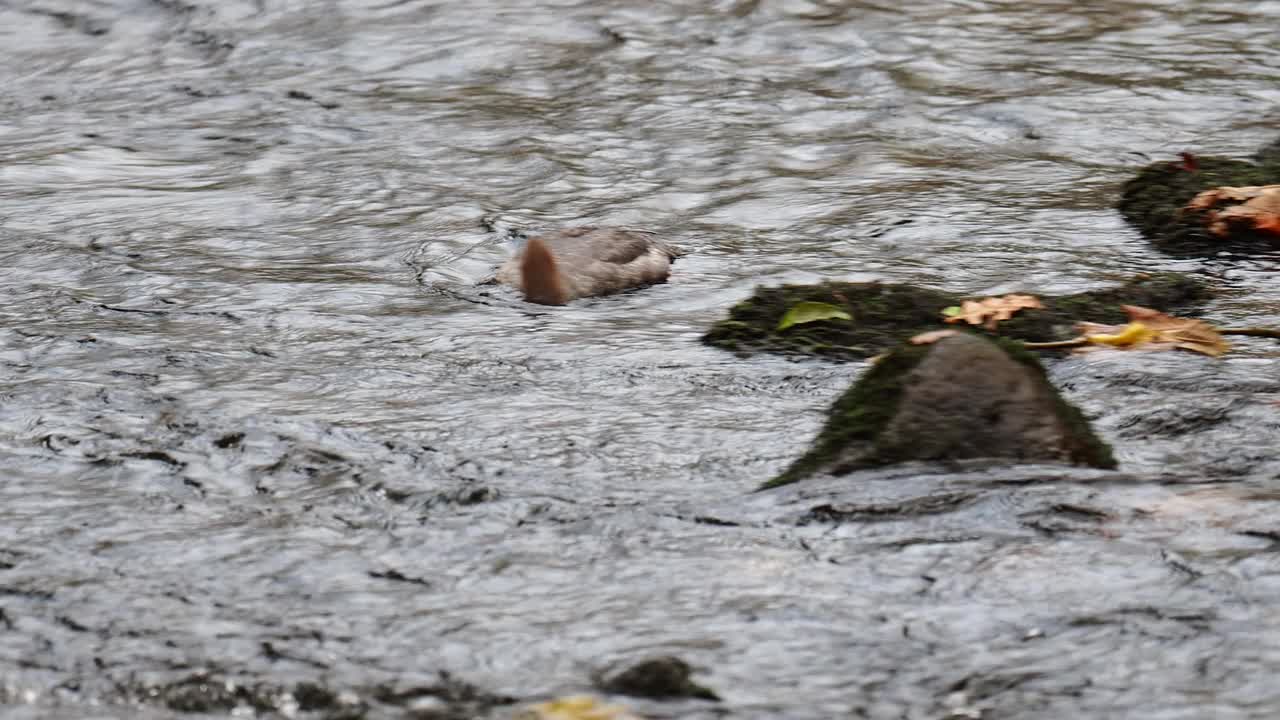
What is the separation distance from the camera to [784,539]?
14.4 feet

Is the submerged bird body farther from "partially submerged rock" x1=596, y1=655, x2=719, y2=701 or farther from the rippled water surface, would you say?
"partially submerged rock" x1=596, y1=655, x2=719, y2=701

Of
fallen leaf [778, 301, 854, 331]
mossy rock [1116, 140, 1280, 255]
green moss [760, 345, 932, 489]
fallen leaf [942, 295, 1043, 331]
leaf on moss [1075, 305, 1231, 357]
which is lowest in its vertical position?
mossy rock [1116, 140, 1280, 255]

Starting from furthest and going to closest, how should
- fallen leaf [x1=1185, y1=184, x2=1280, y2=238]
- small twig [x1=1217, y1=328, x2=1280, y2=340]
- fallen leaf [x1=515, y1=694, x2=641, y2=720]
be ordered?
fallen leaf [x1=1185, y1=184, x2=1280, y2=238], small twig [x1=1217, y1=328, x2=1280, y2=340], fallen leaf [x1=515, y1=694, x2=641, y2=720]

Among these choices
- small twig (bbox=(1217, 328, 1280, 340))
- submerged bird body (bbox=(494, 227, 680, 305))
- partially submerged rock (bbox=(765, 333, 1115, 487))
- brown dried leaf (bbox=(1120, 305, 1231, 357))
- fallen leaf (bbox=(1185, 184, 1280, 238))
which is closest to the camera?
partially submerged rock (bbox=(765, 333, 1115, 487))

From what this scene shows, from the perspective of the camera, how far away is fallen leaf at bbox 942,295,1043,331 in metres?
6.21

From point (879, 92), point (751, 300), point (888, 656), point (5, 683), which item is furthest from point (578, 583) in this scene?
point (879, 92)

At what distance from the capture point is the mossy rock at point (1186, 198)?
7.31 m

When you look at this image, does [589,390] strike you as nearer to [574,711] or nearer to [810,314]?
[810,314]

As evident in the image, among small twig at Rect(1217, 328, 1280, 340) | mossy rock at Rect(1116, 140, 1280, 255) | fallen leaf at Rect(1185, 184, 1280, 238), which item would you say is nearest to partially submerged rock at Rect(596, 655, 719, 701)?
small twig at Rect(1217, 328, 1280, 340)

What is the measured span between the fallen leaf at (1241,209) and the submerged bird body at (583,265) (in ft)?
6.49

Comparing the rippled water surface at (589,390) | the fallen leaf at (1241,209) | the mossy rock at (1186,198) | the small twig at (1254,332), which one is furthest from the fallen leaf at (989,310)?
the fallen leaf at (1241,209)

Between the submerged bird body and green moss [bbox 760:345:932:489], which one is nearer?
green moss [bbox 760:345:932:489]

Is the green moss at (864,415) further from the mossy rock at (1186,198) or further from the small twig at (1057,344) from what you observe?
the mossy rock at (1186,198)

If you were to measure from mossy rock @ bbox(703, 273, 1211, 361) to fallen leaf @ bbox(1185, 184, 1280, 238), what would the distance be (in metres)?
0.63
